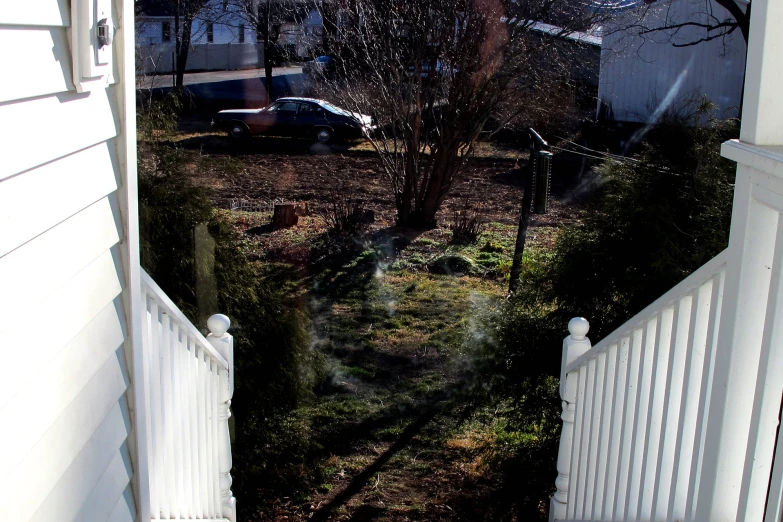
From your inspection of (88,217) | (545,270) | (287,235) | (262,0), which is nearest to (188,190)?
(545,270)

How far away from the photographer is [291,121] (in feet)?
56.0

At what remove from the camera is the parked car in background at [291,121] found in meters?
16.9

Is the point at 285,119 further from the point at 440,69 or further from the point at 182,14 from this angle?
the point at 440,69

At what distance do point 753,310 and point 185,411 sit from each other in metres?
2.13

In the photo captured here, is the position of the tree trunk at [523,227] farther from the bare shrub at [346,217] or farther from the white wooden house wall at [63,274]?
the white wooden house wall at [63,274]

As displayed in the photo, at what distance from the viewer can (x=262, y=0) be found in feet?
56.5

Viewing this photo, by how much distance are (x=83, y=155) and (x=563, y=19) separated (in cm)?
1074

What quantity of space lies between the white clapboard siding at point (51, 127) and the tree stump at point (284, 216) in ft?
30.6

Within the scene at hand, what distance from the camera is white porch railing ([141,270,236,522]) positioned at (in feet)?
9.30

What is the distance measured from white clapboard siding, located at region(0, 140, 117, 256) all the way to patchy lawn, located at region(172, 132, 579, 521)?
3.50 m

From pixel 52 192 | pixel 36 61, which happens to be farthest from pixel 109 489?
pixel 36 61

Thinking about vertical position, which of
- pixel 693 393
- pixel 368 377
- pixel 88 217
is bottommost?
pixel 368 377

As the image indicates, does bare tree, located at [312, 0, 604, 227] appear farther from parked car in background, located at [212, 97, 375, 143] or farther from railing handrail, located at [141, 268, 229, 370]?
railing handrail, located at [141, 268, 229, 370]

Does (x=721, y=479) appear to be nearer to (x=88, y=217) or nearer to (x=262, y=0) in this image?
(x=88, y=217)
